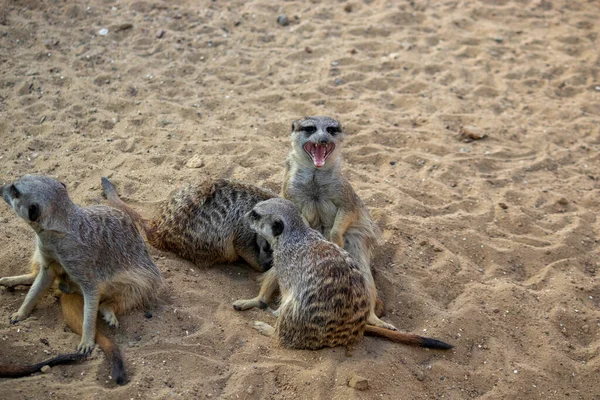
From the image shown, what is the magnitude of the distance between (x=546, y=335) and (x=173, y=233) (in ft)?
6.37

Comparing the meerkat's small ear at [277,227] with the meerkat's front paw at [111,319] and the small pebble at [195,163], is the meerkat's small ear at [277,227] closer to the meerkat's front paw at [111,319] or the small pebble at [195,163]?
the meerkat's front paw at [111,319]

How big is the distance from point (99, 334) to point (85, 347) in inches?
3.6

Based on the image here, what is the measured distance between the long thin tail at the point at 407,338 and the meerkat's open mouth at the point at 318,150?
95 centimetres

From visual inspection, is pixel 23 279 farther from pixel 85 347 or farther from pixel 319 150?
pixel 319 150

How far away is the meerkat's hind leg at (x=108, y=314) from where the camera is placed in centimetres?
291

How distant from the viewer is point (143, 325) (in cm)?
298

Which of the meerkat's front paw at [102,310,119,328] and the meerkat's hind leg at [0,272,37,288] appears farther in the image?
the meerkat's hind leg at [0,272,37,288]

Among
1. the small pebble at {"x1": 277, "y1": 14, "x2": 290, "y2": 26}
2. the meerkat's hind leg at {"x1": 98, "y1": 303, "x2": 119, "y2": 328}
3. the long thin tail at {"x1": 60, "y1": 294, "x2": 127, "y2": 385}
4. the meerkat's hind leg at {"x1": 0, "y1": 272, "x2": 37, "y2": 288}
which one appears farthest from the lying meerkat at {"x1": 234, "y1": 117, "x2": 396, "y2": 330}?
the small pebble at {"x1": 277, "y1": 14, "x2": 290, "y2": 26}

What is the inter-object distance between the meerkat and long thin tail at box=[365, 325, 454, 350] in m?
1.03

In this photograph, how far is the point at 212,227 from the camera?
348 cm

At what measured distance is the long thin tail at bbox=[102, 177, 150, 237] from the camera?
11.8 feet

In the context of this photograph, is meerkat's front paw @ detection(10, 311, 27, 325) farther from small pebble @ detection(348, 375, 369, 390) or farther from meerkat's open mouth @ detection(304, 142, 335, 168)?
meerkat's open mouth @ detection(304, 142, 335, 168)

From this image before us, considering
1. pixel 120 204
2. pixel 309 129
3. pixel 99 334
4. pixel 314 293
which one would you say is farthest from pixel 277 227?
pixel 120 204

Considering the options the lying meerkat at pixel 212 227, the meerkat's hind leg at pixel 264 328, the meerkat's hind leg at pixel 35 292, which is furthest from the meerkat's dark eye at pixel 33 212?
the meerkat's hind leg at pixel 264 328
